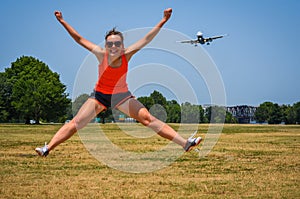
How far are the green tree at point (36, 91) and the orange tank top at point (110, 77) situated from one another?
78.6 meters

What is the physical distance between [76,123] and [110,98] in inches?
27.4

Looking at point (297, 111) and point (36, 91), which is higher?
point (297, 111)

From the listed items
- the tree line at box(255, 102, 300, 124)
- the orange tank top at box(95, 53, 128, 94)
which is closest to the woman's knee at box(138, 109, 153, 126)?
the orange tank top at box(95, 53, 128, 94)

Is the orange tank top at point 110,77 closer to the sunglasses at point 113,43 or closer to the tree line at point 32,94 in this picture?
the sunglasses at point 113,43

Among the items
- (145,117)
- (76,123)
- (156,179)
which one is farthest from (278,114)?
(76,123)

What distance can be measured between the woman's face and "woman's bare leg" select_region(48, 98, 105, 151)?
2.77 ft

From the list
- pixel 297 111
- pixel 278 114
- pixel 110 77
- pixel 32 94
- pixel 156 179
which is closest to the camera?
pixel 110 77

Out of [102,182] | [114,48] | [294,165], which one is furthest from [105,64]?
[294,165]

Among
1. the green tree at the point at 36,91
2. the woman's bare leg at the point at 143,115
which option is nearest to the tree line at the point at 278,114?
the green tree at the point at 36,91

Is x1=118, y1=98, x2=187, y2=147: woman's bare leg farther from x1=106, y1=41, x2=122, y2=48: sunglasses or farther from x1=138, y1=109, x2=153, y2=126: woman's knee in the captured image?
x1=106, y1=41, x2=122, y2=48: sunglasses

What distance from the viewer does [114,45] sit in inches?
332

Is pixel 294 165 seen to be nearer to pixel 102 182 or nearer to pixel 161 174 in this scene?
pixel 161 174

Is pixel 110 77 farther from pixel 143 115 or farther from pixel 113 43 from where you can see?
pixel 143 115

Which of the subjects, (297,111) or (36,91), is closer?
(36,91)
